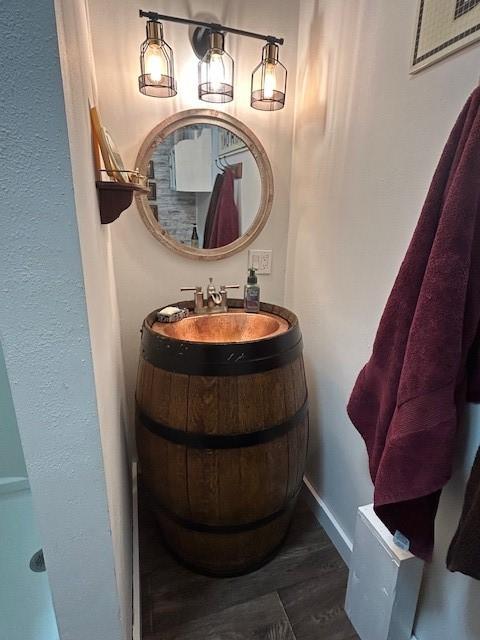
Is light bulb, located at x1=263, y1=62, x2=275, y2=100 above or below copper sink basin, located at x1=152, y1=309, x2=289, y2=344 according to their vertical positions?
above

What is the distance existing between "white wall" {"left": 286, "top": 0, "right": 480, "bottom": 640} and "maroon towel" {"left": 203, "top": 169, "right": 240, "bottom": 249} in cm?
27

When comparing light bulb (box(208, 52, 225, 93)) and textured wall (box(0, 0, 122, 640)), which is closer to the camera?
textured wall (box(0, 0, 122, 640))

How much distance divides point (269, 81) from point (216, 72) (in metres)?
0.20

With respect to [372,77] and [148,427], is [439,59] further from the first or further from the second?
[148,427]

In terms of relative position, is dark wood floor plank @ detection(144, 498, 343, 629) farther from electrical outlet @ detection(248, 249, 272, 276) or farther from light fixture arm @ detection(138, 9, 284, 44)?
light fixture arm @ detection(138, 9, 284, 44)

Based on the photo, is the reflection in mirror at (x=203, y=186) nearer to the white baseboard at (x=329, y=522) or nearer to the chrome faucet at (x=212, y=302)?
the chrome faucet at (x=212, y=302)

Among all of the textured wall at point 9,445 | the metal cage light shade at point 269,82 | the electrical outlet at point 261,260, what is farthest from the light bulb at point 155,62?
the textured wall at point 9,445

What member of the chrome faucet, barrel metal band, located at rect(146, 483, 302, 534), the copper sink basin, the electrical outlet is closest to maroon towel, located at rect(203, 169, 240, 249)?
the electrical outlet

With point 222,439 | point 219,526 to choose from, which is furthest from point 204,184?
point 219,526

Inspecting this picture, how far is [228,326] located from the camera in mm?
1402

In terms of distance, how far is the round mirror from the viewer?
1.39 metres

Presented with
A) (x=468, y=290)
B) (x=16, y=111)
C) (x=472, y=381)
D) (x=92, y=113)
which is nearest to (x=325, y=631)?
(x=472, y=381)

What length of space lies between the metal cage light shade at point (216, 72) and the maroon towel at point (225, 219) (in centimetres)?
27

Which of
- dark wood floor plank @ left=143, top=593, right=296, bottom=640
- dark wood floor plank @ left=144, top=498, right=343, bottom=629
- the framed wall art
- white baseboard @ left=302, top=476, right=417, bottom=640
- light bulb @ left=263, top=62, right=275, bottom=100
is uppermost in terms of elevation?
light bulb @ left=263, top=62, right=275, bottom=100
